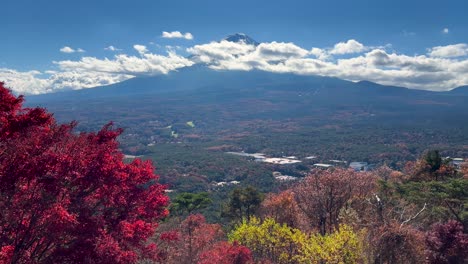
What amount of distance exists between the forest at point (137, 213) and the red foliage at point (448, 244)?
0.04 metres

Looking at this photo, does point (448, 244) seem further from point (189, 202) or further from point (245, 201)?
point (189, 202)

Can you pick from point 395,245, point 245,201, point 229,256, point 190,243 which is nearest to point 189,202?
point 245,201

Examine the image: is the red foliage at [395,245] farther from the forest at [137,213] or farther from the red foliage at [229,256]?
the red foliage at [229,256]

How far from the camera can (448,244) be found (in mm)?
15398

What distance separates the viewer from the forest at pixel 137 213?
334 inches

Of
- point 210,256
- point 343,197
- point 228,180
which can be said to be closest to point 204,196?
point 343,197

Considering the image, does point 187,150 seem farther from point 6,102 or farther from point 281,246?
point 6,102

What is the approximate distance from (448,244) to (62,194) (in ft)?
46.9

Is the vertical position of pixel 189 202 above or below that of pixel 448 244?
below

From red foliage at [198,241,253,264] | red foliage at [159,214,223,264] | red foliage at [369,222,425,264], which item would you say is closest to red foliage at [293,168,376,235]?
red foliage at [159,214,223,264]

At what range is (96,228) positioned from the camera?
9656mm

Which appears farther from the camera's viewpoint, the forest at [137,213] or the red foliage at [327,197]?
the red foliage at [327,197]

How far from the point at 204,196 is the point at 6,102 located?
25190mm

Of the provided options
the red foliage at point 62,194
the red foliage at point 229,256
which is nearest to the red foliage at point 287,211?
the red foliage at point 229,256
